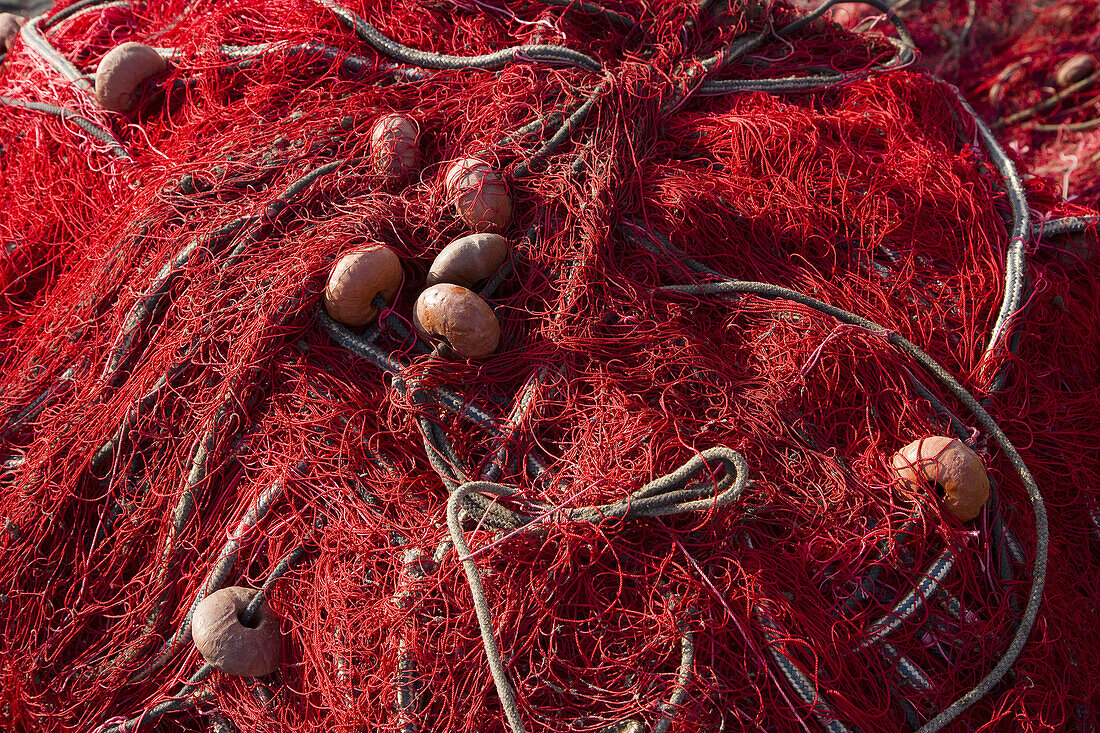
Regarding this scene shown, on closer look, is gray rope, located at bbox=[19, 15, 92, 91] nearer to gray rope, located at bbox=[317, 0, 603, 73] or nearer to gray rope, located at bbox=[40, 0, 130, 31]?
gray rope, located at bbox=[40, 0, 130, 31]

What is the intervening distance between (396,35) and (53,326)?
67.2 inches

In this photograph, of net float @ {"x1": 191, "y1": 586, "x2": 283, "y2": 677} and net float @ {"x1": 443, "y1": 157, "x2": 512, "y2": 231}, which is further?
net float @ {"x1": 443, "y1": 157, "x2": 512, "y2": 231}

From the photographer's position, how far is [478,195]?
2.59 meters

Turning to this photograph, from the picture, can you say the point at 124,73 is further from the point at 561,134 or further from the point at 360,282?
the point at 561,134

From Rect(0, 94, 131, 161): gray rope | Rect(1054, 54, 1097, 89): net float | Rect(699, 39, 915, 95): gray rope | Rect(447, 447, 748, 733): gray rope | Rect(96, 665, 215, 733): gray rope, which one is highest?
Rect(0, 94, 131, 161): gray rope

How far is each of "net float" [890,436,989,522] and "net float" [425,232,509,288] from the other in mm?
1459

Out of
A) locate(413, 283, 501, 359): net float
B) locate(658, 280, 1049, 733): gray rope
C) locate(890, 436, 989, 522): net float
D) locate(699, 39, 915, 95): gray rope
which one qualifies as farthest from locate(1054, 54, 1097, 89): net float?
locate(413, 283, 501, 359): net float

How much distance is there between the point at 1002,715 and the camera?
7.25ft

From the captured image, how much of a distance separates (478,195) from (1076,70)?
3964mm

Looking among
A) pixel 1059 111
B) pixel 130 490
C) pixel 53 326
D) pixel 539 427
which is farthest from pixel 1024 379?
pixel 53 326

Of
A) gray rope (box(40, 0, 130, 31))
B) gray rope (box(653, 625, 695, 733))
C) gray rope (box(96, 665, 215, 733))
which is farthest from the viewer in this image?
gray rope (box(40, 0, 130, 31))

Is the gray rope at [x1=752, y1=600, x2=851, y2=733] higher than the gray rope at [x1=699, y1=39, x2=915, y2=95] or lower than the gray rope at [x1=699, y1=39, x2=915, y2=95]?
lower

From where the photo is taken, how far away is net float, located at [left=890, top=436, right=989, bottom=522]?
2297mm

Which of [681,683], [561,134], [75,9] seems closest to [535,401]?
[681,683]
